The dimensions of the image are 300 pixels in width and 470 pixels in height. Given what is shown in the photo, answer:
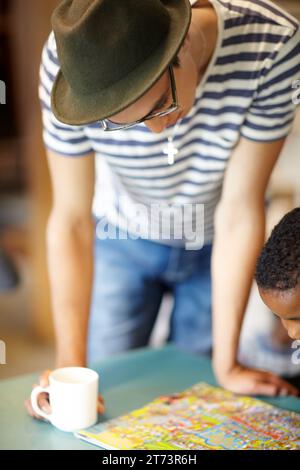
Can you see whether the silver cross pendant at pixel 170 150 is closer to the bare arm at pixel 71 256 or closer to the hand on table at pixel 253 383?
the bare arm at pixel 71 256

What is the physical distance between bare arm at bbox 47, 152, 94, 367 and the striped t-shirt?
0.19ft

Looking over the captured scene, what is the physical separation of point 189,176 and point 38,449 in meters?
0.53

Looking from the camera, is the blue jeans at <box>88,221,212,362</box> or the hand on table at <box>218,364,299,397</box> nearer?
the hand on table at <box>218,364,299,397</box>

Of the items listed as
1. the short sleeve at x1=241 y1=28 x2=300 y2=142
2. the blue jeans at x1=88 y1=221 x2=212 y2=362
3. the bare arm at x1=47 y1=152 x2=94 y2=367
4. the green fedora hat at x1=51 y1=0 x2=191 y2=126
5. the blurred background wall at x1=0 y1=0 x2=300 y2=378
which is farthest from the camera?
the blurred background wall at x1=0 y1=0 x2=300 y2=378

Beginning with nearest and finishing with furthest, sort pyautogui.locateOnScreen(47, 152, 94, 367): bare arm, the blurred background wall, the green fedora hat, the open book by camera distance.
→ the green fedora hat, the open book, pyautogui.locateOnScreen(47, 152, 94, 367): bare arm, the blurred background wall

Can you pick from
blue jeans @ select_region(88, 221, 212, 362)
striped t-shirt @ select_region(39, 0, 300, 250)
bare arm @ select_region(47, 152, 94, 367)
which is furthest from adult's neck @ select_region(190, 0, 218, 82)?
blue jeans @ select_region(88, 221, 212, 362)

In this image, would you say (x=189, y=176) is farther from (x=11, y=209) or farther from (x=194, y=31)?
(x=11, y=209)

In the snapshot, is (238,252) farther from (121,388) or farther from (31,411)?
(31,411)

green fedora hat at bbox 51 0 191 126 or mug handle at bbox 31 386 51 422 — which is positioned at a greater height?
green fedora hat at bbox 51 0 191 126

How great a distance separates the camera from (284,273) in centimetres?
90

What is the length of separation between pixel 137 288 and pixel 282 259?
0.63 meters

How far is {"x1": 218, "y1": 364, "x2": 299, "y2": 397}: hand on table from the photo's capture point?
119 centimetres

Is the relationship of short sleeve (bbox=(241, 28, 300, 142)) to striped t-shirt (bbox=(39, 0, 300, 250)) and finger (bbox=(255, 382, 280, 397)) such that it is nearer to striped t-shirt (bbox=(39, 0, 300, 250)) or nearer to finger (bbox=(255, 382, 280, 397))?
striped t-shirt (bbox=(39, 0, 300, 250))

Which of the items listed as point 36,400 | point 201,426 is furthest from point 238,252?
point 36,400
